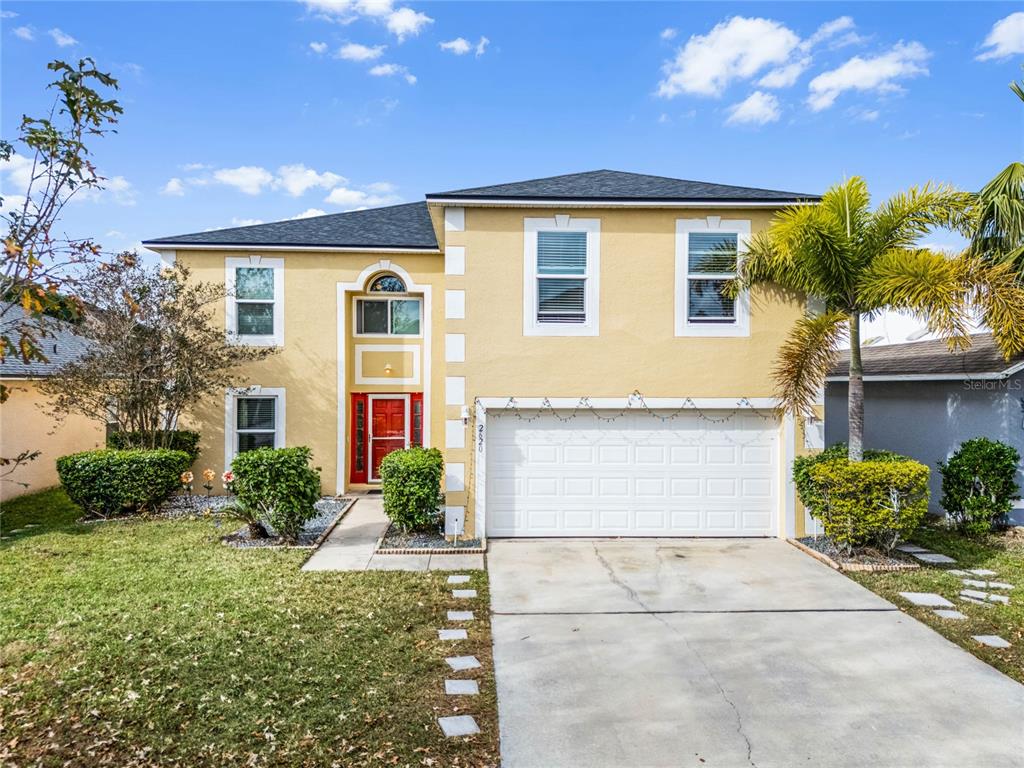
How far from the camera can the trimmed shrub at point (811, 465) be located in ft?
27.9

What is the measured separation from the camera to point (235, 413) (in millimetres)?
12633

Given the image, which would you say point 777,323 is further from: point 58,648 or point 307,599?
point 58,648

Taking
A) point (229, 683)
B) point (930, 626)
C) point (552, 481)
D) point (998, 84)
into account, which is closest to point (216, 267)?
point (552, 481)

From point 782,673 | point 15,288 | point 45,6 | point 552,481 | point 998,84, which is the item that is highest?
point 998,84

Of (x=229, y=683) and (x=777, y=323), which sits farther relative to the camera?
(x=777, y=323)

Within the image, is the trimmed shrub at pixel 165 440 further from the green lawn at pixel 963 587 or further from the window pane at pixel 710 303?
the green lawn at pixel 963 587

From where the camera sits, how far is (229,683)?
4676 mm

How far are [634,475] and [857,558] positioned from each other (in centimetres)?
322

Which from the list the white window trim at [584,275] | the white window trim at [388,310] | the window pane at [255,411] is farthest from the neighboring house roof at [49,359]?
the white window trim at [584,275]

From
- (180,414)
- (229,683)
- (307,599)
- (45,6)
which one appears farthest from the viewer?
(180,414)

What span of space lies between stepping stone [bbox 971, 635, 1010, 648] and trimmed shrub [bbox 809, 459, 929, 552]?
2135 mm

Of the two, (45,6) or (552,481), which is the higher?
(45,6)

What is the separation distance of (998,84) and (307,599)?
12.8 meters

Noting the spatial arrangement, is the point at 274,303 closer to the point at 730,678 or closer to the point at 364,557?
the point at 364,557
